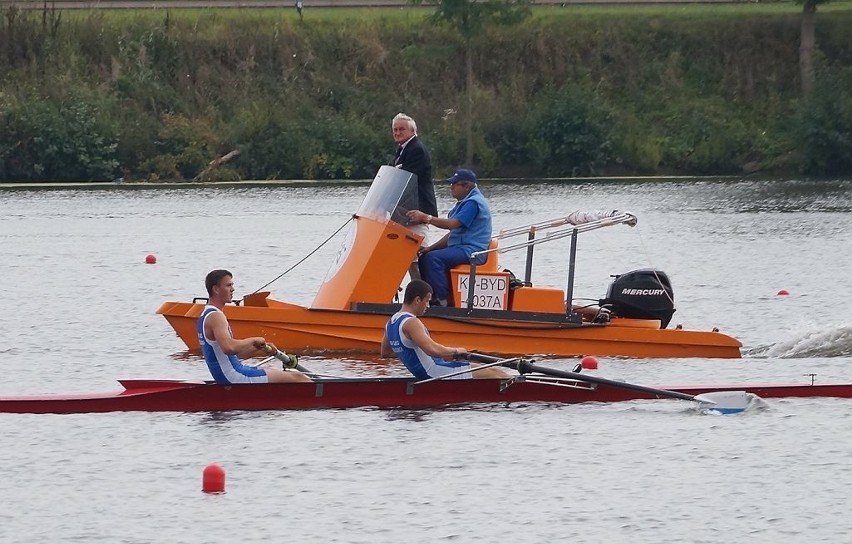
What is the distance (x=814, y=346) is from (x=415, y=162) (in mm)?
5215

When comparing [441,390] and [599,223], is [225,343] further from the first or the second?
[599,223]

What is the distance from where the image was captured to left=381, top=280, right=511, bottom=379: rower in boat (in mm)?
15250

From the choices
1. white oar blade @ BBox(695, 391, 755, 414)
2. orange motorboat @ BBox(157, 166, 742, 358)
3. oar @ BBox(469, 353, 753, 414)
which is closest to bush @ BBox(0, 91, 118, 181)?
orange motorboat @ BBox(157, 166, 742, 358)

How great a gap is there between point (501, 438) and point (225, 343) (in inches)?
102

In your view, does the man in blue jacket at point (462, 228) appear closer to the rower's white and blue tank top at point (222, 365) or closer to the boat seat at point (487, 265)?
the boat seat at point (487, 265)

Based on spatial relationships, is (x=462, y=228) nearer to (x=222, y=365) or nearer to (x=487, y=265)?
(x=487, y=265)

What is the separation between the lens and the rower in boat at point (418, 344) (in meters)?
15.2

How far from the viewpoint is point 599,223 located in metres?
17.6

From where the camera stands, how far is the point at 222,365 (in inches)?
601

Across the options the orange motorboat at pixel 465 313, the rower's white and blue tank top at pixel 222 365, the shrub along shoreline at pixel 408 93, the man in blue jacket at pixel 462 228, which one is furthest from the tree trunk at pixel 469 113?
the rower's white and blue tank top at pixel 222 365

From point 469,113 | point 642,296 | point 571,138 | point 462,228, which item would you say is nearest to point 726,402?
point 642,296

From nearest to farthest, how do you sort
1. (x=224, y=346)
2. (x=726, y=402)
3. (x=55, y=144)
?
(x=224, y=346) < (x=726, y=402) < (x=55, y=144)

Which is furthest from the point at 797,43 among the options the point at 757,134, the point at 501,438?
the point at 501,438

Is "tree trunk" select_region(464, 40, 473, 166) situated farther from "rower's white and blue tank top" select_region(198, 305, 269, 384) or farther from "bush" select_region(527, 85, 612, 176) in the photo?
"rower's white and blue tank top" select_region(198, 305, 269, 384)
